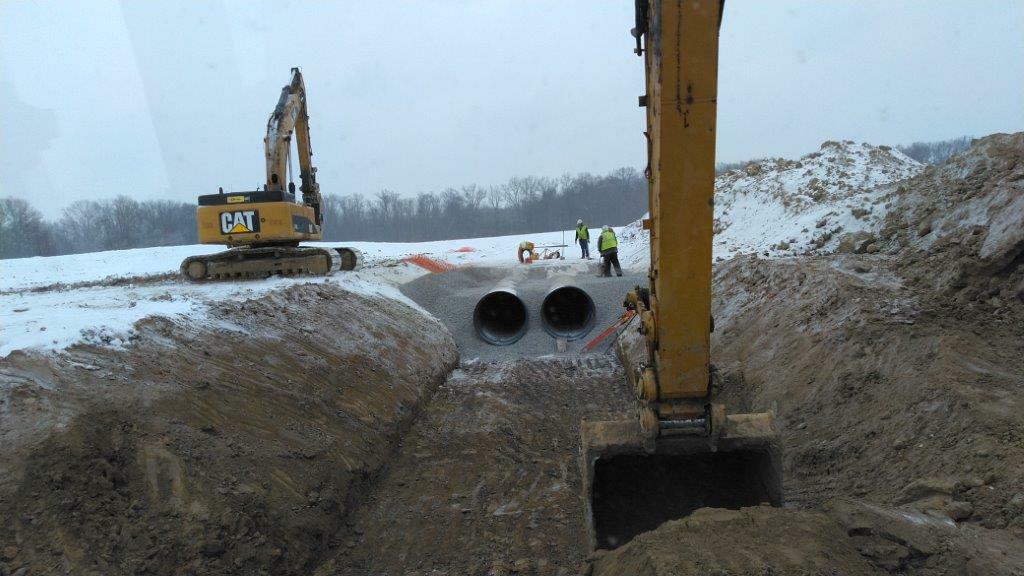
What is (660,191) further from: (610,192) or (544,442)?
(610,192)

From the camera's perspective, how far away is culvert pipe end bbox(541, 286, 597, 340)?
12385 mm

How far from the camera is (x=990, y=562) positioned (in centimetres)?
290

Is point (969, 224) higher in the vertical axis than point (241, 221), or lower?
lower

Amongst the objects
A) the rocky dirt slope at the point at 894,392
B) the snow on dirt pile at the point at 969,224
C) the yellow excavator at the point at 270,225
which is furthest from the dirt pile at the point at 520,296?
the snow on dirt pile at the point at 969,224

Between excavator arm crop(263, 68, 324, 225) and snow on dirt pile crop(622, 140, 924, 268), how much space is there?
9.65 m

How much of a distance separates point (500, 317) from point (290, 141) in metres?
5.77

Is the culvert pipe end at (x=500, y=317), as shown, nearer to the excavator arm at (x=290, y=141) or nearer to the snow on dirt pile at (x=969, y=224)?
the excavator arm at (x=290, y=141)

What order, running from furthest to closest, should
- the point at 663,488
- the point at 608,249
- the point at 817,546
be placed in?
the point at 608,249 → the point at 663,488 → the point at 817,546

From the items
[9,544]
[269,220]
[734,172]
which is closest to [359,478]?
[9,544]

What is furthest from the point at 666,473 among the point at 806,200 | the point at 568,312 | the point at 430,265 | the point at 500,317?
the point at 806,200

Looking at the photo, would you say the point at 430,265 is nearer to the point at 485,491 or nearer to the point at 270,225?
the point at 270,225

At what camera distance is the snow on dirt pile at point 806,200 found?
11.7m

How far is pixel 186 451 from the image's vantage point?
4.59m

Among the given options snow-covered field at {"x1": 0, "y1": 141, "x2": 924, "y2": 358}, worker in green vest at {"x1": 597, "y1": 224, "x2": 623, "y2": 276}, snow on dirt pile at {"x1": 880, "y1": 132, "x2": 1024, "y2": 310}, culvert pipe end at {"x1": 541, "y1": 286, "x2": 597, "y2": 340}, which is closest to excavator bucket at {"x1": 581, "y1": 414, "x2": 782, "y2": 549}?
snow on dirt pile at {"x1": 880, "y1": 132, "x2": 1024, "y2": 310}
